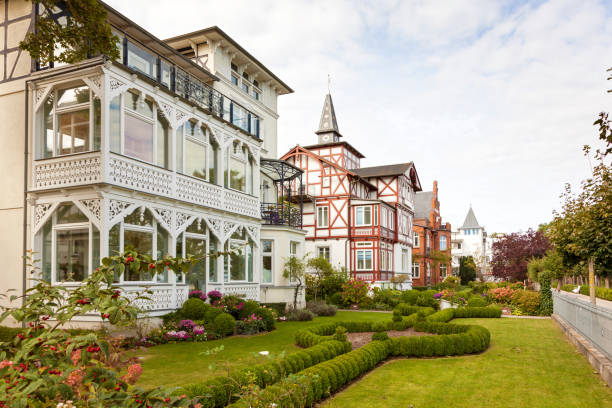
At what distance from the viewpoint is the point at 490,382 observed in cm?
930

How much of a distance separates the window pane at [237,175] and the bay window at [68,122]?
6.64 meters

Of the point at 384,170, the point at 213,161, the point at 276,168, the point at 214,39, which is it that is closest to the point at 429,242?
the point at 384,170

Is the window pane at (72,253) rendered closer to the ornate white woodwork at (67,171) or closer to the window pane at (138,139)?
the ornate white woodwork at (67,171)

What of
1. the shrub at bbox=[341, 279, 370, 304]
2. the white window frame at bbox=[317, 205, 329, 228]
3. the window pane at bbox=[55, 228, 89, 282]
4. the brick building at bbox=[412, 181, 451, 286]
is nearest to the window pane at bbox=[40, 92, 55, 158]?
the window pane at bbox=[55, 228, 89, 282]

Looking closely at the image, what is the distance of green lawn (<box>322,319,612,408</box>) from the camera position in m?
8.02

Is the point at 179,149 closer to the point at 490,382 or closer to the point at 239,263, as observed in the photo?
the point at 239,263

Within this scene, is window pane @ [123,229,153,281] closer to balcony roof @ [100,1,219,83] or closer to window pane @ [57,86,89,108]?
window pane @ [57,86,89,108]

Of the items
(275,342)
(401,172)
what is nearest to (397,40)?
(275,342)

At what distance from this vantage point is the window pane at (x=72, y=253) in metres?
12.8

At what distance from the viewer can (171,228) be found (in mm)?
14820

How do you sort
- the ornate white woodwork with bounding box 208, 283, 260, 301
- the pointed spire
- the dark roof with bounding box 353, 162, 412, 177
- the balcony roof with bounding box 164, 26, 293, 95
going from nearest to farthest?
the ornate white woodwork with bounding box 208, 283, 260, 301
the balcony roof with bounding box 164, 26, 293, 95
the dark roof with bounding box 353, 162, 412, 177
the pointed spire

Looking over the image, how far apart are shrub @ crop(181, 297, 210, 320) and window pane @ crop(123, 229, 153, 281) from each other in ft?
4.85

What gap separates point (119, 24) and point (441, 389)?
15.9 meters

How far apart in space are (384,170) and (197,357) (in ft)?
102
